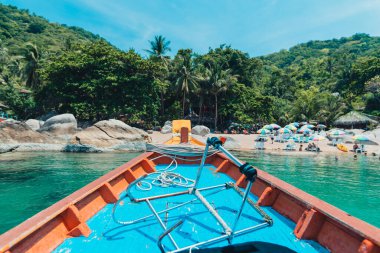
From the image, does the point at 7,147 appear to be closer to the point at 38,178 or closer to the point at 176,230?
the point at 38,178

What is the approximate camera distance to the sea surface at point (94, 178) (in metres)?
10.5

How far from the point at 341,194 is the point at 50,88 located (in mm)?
34598

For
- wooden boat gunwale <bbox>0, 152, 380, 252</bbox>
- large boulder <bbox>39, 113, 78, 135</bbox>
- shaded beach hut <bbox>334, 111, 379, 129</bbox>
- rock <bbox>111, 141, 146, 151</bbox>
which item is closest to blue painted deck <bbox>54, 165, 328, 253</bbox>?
wooden boat gunwale <bbox>0, 152, 380, 252</bbox>

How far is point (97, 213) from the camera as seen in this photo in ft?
15.7

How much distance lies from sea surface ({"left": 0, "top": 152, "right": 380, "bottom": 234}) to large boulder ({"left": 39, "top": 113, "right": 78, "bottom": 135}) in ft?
18.0

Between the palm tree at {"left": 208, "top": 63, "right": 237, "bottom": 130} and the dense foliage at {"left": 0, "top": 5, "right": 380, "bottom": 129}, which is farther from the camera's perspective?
the palm tree at {"left": 208, "top": 63, "right": 237, "bottom": 130}

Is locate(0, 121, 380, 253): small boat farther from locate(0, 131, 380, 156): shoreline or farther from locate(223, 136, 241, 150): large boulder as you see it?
locate(223, 136, 241, 150): large boulder

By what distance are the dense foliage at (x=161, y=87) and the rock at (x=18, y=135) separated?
23.6ft

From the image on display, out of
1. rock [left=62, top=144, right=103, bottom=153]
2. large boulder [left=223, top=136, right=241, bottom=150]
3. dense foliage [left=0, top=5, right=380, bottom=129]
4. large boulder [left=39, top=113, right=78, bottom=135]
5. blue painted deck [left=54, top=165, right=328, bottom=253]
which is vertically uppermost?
dense foliage [left=0, top=5, right=380, bottom=129]

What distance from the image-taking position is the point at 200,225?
4.23 metres

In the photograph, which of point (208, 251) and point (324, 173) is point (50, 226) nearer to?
point (208, 251)

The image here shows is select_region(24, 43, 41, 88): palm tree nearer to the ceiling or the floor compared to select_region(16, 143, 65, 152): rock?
nearer to the ceiling

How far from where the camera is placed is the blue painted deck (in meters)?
3.61

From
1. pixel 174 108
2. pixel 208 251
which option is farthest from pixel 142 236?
pixel 174 108
